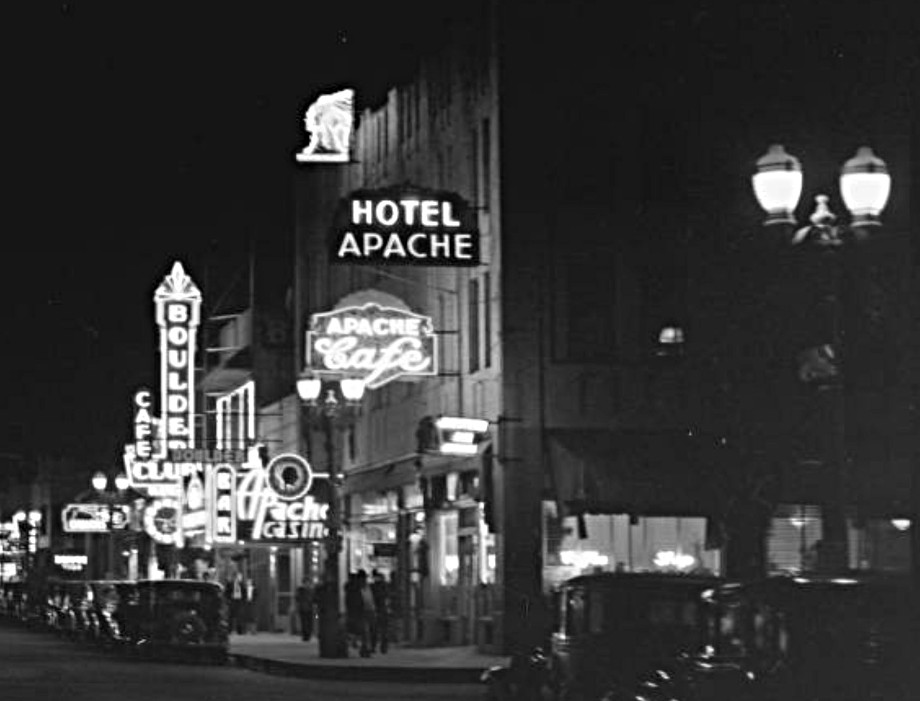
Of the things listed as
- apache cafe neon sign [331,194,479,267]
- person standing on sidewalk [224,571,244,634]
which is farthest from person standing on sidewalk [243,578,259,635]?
apache cafe neon sign [331,194,479,267]

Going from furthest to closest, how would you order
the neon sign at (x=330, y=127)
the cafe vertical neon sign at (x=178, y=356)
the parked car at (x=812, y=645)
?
the cafe vertical neon sign at (x=178, y=356) < the neon sign at (x=330, y=127) < the parked car at (x=812, y=645)

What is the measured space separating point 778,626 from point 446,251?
2335cm

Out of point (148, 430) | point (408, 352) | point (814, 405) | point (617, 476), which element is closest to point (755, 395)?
point (814, 405)

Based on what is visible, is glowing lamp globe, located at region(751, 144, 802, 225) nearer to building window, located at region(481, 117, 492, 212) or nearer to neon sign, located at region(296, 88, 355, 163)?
building window, located at region(481, 117, 492, 212)

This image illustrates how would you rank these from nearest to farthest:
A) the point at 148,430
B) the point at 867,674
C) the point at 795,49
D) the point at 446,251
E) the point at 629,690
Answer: the point at 867,674, the point at 629,690, the point at 446,251, the point at 795,49, the point at 148,430

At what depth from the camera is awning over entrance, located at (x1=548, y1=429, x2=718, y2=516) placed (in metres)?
40.3

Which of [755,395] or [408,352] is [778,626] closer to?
[755,395]

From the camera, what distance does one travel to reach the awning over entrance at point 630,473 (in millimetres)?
40312

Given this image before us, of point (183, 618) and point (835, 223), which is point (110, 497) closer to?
point (183, 618)

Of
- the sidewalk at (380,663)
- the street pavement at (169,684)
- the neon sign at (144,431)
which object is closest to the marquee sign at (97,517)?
the neon sign at (144,431)

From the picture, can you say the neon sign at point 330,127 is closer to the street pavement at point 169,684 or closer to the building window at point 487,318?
the building window at point 487,318

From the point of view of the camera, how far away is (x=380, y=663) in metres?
39.2

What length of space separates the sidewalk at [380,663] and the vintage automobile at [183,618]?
87cm

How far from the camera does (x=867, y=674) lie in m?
16.7
